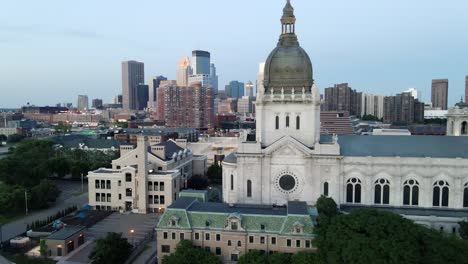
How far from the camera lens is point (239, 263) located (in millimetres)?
47656

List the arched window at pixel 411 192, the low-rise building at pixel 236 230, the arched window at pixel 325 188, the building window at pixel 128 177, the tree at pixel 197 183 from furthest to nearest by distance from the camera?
the tree at pixel 197 183, the building window at pixel 128 177, the arched window at pixel 325 188, the arched window at pixel 411 192, the low-rise building at pixel 236 230

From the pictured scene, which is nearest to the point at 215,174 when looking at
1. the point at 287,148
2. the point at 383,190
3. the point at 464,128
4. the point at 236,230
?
the point at 287,148

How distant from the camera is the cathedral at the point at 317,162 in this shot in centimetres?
6206

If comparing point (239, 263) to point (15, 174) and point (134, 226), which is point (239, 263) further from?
point (15, 174)

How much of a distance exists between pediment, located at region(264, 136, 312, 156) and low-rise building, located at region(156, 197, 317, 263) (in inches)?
480

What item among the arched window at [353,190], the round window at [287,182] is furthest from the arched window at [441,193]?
the round window at [287,182]

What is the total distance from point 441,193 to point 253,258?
35.7 meters

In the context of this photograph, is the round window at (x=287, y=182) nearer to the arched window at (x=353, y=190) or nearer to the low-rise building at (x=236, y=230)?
the arched window at (x=353, y=190)

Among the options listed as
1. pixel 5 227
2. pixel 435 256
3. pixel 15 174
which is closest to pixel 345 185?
pixel 435 256

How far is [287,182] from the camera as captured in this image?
66.0 metres

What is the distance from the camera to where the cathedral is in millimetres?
62062

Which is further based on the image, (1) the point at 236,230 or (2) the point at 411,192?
(2) the point at 411,192

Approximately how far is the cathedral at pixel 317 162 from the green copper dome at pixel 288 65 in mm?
178

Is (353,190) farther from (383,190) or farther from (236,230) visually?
(236,230)
